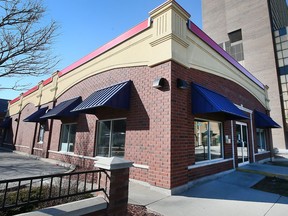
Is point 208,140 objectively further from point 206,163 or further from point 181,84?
point 181,84

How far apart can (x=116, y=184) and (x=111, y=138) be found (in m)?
4.64

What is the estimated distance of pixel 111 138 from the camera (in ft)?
27.1

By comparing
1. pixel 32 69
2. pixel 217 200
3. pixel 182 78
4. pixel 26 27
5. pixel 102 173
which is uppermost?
pixel 26 27

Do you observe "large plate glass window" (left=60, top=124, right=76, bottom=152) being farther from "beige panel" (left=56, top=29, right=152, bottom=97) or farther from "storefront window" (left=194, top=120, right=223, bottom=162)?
"storefront window" (left=194, top=120, right=223, bottom=162)

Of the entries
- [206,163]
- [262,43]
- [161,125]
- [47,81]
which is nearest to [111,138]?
[161,125]

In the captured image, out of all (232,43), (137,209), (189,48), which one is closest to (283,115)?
(232,43)

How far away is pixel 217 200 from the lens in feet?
17.1

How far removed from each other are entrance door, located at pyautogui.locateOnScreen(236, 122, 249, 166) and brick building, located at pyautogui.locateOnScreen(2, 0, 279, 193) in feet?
0.20

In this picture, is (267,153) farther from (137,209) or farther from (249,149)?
(137,209)

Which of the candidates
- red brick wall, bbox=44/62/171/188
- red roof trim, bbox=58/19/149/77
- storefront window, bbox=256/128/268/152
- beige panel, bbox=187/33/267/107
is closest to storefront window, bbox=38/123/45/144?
red roof trim, bbox=58/19/149/77

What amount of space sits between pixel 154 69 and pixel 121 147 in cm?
350

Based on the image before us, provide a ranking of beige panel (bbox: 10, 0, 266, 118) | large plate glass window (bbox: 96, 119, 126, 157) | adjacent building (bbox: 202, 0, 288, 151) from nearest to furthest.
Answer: beige panel (bbox: 10, 0, 266, 118)
large plate glass window (bbox: 96, 119, 126, 157)
adjacent building (bbox: 202, 0, 288, 151)

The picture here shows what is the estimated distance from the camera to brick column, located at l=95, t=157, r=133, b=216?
3617 mm

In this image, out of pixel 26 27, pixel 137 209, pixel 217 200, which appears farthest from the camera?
pixel 26 27
